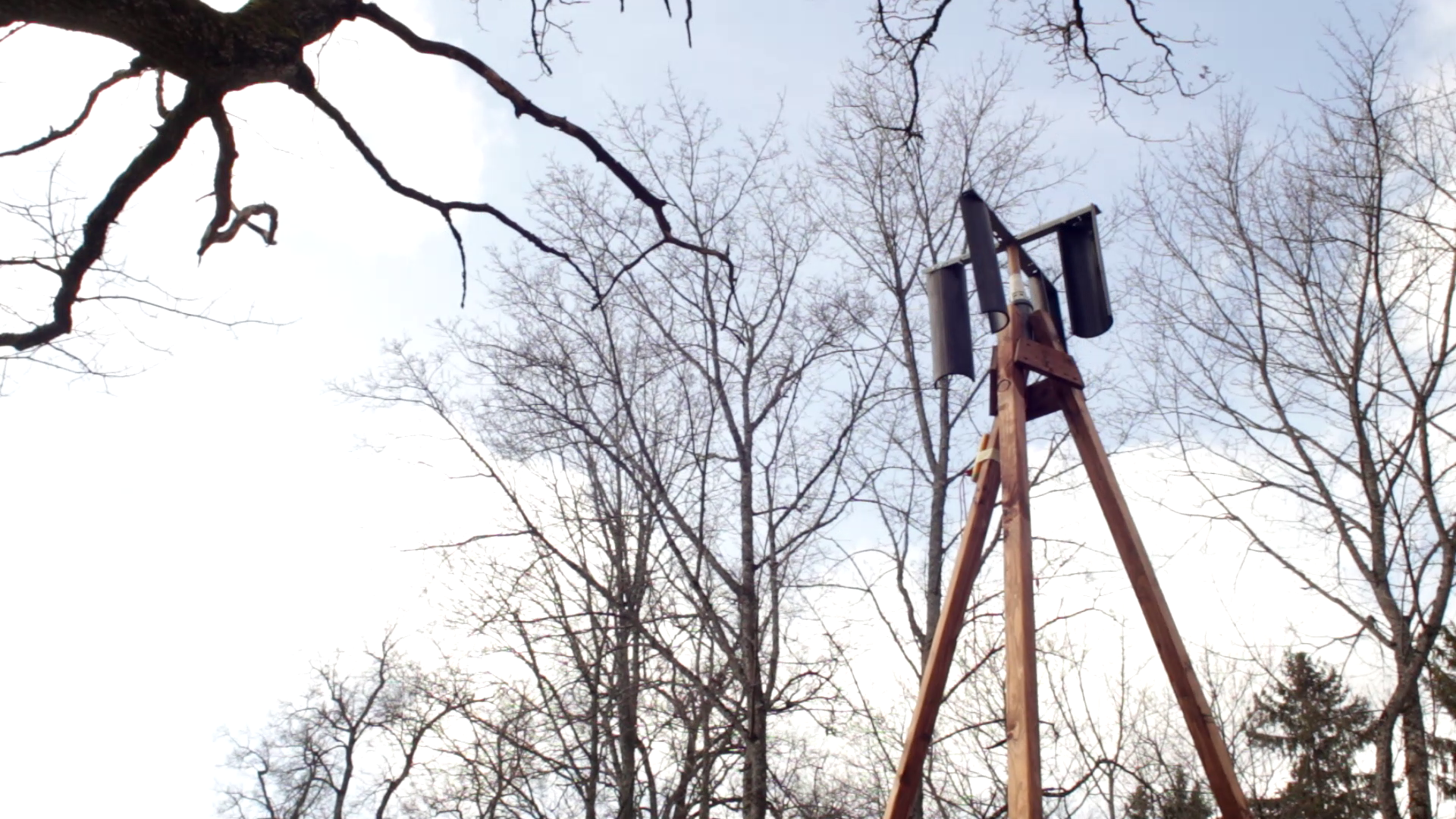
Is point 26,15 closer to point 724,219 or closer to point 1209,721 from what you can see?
point 1209,721

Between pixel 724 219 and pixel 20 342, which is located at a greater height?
pixel 724 219

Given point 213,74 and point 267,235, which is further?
point 267,235

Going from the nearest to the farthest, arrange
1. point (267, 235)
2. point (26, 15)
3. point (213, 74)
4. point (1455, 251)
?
point (26, 15)
point (213, 74)
point (267, 235)
point (1455, 251)

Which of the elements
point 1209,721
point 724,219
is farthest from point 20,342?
point 724,219

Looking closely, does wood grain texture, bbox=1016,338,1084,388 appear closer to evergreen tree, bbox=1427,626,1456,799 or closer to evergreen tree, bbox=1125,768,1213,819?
evergreen tree, bbox=1125,768,1213,819

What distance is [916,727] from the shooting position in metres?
3.01

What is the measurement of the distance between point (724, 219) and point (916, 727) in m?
7.00

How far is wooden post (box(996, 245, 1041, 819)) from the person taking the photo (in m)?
2.55

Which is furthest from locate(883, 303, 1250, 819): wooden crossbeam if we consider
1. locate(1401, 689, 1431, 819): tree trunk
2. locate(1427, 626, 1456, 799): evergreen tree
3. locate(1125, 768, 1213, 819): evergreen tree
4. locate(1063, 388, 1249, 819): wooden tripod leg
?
locate(1427, 626, 1456, 799): evergreen tree

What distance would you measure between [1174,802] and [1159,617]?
7001 millimetres

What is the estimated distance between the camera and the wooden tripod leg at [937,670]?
9.75ft

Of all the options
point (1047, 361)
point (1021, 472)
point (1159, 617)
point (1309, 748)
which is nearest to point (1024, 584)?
point (1021, 472)

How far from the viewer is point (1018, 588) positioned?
277cm

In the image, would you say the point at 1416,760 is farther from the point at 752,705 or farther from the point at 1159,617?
the point at 1159,617
